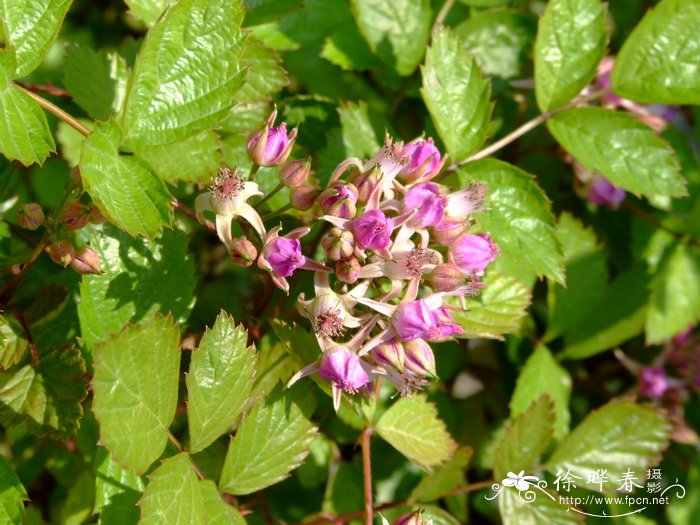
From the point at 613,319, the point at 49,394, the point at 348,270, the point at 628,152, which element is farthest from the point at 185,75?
the point at 613,319

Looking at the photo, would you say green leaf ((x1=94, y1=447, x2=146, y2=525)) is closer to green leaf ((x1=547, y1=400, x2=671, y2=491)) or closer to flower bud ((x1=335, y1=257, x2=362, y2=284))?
flower bud ((x1=335, y1=257, x2=362, y2=284))

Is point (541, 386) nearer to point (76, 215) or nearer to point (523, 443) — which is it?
point (523, 443)

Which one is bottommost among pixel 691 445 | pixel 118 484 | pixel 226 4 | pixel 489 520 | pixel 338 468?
pixel 489 520

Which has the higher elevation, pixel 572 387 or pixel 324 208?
pixel 324 208

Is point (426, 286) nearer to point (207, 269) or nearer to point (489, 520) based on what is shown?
point (207, 269)

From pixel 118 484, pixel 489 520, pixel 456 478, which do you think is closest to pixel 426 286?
pixel 456 478

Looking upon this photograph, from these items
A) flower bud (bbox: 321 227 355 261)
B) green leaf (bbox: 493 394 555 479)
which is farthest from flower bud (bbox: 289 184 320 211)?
green leaf (bbox: 493 394 555 479)
